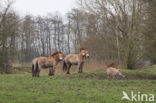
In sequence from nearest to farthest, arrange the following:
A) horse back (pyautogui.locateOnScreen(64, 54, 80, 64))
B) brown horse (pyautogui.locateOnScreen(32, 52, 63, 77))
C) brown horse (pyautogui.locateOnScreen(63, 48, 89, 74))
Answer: brown horse (pyautogui.locateOnScreen(32, 52, 63, 77))
brown horse (pyautogui.locateOnScreen(63, 48, 89, 74))
horse back (pyautogui.locateOnScreen(64, 54, 80, 64))

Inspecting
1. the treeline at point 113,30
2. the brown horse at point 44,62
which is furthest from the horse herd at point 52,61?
the treeline at point 113,30

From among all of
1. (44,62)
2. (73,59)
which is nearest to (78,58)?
Result: (73,59)

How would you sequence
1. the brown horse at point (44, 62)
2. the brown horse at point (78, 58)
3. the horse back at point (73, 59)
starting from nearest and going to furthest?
1. the brown horse at point (44, 62)
2. the brown horse at point (78, 58)
3. the horse back at point (73, 59)

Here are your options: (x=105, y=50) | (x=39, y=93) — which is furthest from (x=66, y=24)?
(x=39, y=93)

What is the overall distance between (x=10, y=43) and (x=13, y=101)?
845 inches

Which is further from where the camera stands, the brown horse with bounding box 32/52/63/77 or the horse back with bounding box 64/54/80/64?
the horse back with bounding box 64/54/80/64

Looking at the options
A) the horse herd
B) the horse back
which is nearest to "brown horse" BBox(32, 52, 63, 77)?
the horse herd

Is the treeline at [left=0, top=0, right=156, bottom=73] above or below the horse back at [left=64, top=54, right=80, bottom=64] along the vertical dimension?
above

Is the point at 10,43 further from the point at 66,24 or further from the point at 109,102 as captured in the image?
the point at 66,24

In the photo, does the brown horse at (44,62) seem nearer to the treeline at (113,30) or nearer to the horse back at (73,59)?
the horse back at (73,59)

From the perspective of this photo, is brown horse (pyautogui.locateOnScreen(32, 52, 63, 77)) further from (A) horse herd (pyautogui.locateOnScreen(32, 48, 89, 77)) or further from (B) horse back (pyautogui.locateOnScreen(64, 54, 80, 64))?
(B) horse back (pyautogui.locateOnScreen(64, 54, 80, 64))

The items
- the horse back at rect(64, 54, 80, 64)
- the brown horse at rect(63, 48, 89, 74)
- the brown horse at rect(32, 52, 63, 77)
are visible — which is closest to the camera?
the brown horse at rect(32, 52, 63, 77)

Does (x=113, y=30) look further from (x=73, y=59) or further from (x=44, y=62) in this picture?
(x=44, y=62)

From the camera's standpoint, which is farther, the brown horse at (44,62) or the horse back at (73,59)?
the horse back at (73,59)
